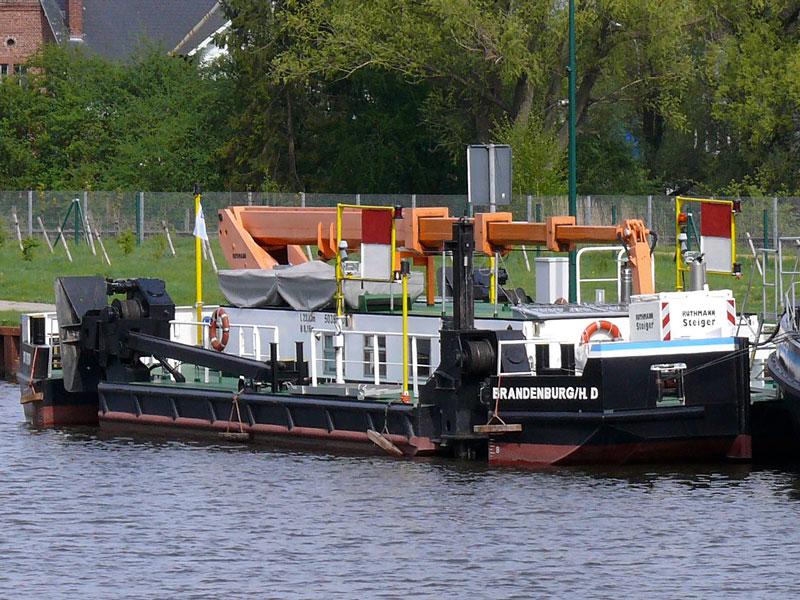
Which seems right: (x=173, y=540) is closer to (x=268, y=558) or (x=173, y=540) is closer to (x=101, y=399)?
(x=268, y=558)

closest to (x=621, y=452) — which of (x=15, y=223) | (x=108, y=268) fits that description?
(x=108, y=268)

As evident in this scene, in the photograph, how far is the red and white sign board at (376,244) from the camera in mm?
23781

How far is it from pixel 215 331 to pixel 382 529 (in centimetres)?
845

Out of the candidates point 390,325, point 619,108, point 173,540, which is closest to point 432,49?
point 619,108

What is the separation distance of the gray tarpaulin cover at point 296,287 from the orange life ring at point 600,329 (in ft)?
11.4

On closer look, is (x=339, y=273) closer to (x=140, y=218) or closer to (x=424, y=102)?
(x=140, y=218)

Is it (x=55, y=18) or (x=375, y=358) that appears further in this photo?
(x=55, y=18)

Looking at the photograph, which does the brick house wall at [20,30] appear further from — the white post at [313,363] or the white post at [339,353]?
the white post at [339,353]

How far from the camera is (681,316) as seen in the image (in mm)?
22297

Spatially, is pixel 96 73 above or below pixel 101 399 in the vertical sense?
above

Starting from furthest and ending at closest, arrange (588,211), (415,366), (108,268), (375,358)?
1. (588,211)
2. (108,268)
3. (375,358)
4. (415,366)

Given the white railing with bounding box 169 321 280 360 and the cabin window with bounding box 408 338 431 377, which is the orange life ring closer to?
the cabin window with bounding box 408 338 431 377

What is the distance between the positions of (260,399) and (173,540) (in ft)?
19.1

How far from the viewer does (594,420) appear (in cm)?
2152
